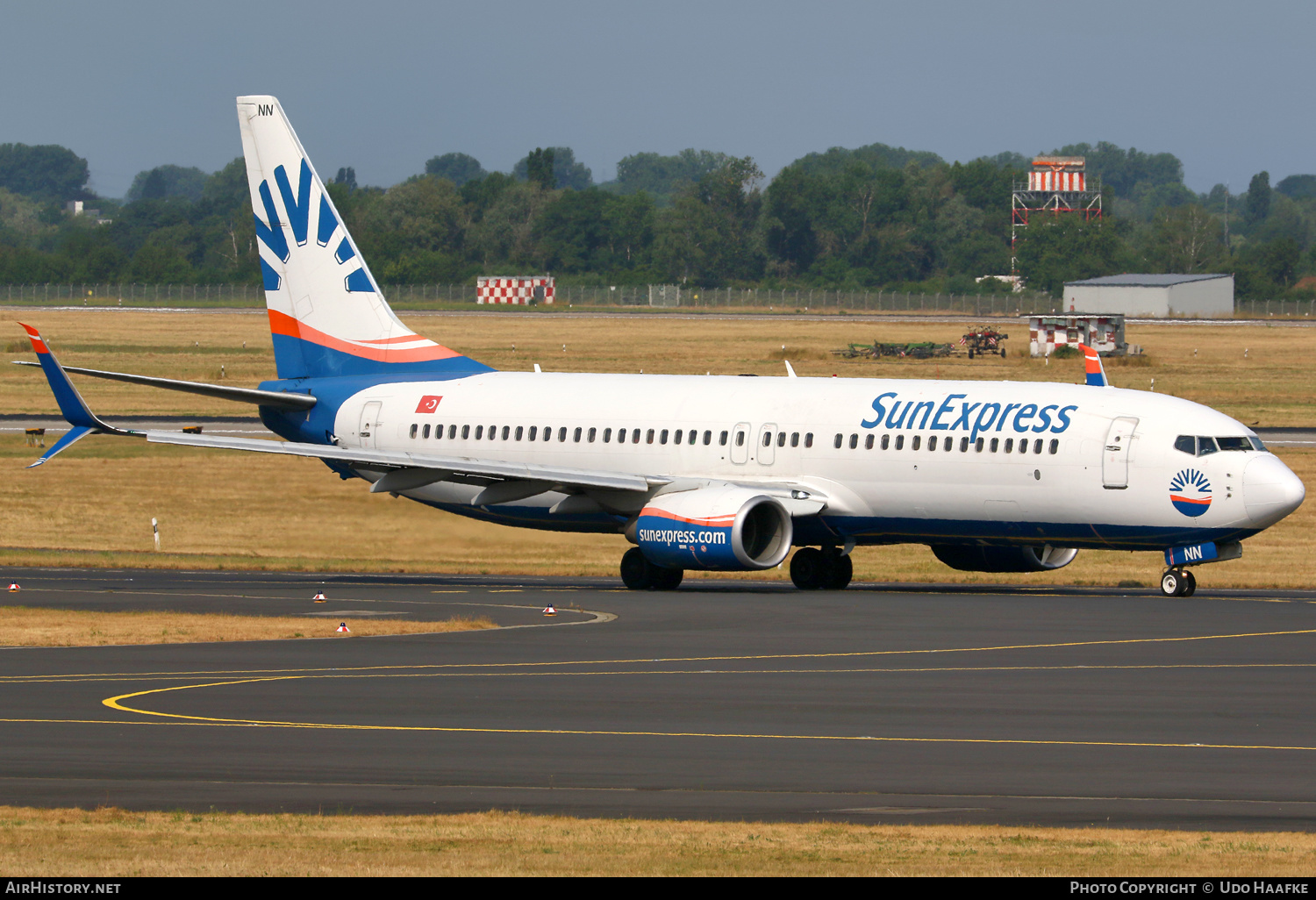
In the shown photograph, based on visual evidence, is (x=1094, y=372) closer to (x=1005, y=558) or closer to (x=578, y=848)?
(x=1005, y=558)

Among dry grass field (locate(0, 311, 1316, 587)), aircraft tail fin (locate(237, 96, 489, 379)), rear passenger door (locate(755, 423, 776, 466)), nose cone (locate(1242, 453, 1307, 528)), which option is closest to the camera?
nose cone (locate(1242, 453, 1307, 528))

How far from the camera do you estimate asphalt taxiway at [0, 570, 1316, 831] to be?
779 inches

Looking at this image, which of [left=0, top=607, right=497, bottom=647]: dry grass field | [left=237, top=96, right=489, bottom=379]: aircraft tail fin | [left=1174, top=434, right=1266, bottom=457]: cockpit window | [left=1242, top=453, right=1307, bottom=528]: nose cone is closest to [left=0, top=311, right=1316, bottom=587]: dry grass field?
[left=237, top=96, right=489, bottom=379]: aircraft tail fin

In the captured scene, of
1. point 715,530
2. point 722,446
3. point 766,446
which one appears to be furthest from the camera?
point 722,446

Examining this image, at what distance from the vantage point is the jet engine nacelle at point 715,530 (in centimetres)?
4009

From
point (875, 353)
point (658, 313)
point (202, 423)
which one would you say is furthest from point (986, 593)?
point (658, 313)

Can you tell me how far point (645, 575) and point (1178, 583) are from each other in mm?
11593

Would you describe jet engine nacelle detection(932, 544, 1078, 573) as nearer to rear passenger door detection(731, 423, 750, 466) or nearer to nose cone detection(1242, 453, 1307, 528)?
rear passenger door detection(731, 423, 750, 466)

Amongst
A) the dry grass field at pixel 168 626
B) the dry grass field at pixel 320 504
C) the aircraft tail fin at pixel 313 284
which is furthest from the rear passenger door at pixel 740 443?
the aircraft tail fin at pixel 313 284

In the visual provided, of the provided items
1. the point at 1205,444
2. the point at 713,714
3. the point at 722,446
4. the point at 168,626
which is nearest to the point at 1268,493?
the point at 1205,444

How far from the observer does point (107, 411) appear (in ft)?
279

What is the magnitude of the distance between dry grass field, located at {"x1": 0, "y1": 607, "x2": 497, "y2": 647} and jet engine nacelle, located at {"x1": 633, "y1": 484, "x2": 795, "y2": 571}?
5.79 metres

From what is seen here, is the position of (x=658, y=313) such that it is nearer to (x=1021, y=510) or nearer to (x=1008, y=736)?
(x=1021, y=510)

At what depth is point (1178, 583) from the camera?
39594mm
